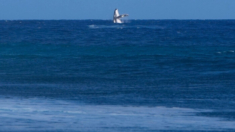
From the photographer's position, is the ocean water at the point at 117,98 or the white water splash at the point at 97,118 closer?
the white water splash at the point at 97,118

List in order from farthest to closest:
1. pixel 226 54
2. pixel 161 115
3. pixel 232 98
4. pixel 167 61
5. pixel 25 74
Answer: pixel 226 54, pixel 167 61, pixel 25 74, pixel 232 98, pixel 161 115

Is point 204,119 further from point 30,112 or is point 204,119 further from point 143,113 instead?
point 30,112

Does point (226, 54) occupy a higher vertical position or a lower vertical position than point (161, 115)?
higher

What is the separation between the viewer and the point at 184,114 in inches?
477

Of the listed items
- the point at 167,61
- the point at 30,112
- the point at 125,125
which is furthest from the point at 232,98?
the point at 167,61

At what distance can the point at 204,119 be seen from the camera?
1159 centimetres

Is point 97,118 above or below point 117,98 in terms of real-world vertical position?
below

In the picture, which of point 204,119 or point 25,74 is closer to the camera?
point 204,119

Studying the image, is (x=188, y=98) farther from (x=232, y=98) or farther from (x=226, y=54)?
(x=226, y=54)

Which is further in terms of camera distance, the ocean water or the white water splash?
the ocean water

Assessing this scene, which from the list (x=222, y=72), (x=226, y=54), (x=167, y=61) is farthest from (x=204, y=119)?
(x=226, y=54)

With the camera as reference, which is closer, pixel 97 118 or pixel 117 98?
pixel 97 118

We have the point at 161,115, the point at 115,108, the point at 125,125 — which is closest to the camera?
the point at 125,125

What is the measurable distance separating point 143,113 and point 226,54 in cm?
2065
